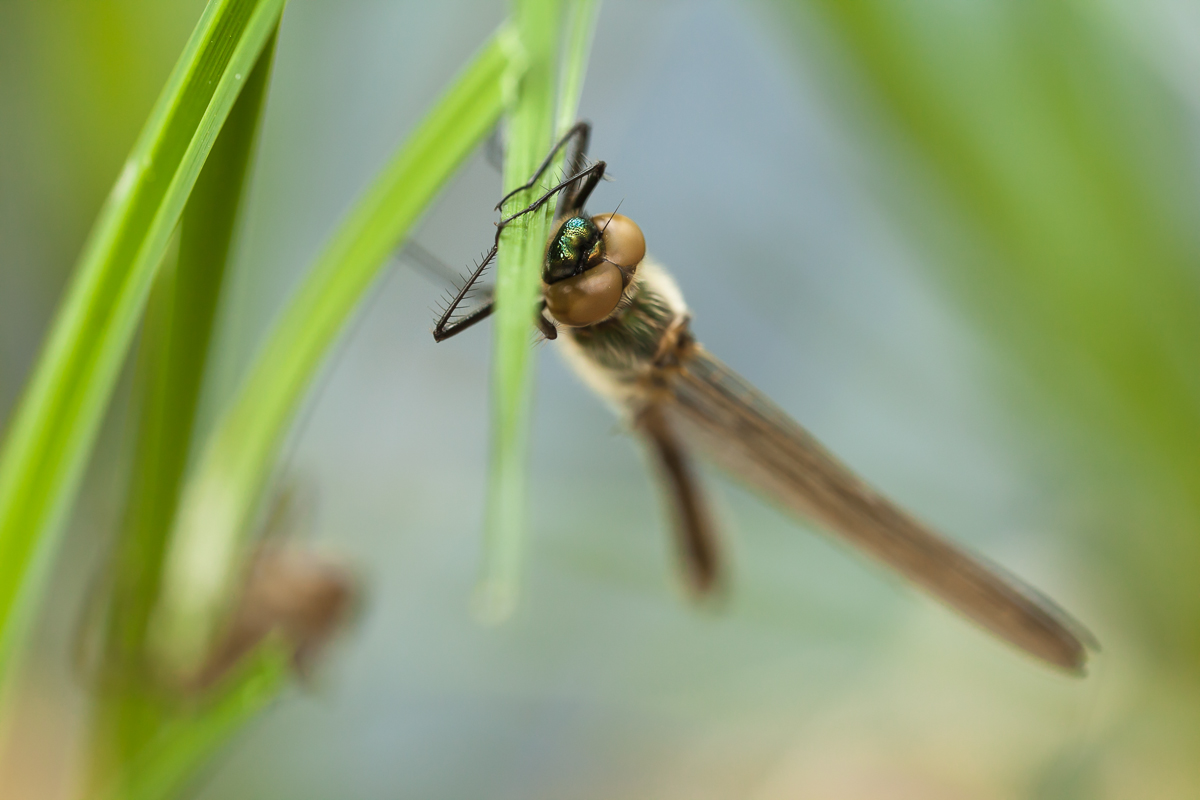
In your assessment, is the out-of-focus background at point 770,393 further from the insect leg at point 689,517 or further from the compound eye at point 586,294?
the compound eye at point 586,294

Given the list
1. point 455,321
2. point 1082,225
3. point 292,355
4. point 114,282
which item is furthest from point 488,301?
point 1082,225

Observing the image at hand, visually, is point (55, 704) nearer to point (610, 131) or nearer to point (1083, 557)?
point (610, 131)

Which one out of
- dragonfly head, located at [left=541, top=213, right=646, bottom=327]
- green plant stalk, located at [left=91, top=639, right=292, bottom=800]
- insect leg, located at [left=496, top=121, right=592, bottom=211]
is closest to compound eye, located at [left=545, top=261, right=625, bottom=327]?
dragonfly head, located at [left=541, top=213, right=646, bottom=327]

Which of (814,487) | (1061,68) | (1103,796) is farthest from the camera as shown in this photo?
(1103,796)

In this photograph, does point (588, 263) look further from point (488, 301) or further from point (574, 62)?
point (574, 62)

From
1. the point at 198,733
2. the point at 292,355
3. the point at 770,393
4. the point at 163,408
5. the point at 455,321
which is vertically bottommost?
the point at 198,733

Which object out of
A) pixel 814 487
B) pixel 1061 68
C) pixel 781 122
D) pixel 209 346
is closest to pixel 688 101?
pixel 781 122

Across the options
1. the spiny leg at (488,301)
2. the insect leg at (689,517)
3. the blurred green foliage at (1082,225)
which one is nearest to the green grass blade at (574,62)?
the spiny leg at (488,301)
